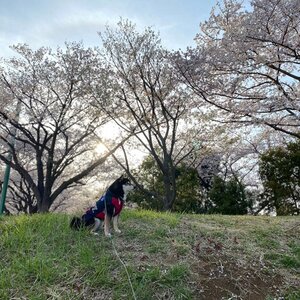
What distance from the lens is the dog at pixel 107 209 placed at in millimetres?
4098

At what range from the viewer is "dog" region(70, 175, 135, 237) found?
4.10m

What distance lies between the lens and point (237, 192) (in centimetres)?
1505

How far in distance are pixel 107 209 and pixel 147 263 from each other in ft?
3.25

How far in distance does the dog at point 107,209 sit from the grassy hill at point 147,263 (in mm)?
150

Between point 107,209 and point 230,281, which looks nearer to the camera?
point 230,281

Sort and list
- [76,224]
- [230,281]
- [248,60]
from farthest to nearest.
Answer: [248,60] < [76,224] < [230,281]

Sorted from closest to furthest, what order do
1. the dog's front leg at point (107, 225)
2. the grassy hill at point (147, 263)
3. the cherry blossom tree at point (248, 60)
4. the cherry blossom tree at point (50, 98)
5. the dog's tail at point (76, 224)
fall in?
1. the grassy hill at point (147, 263)
2. the dog's front leg at point (107, 225)
3. the dog's tail at point (76, 224)
4. the cherry blossom tree at point (248, 60)
5. the cherry blossom tree at point (50, 98)

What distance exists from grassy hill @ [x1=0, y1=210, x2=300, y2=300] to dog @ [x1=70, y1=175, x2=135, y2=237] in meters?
0.15

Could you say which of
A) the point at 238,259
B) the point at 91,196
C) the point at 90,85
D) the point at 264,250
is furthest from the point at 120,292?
the point at 91,196

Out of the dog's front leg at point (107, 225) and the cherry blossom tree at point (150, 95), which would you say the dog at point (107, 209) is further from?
the cherry blossom tree at point (150, 95)

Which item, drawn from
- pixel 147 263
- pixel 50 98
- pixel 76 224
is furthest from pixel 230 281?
pixel 50 98

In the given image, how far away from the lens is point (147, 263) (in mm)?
3377

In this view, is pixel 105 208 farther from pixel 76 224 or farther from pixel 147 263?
pixel 147 263

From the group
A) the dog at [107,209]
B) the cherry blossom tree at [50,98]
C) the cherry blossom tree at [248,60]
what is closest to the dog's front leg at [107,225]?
the dog at [107,209]
